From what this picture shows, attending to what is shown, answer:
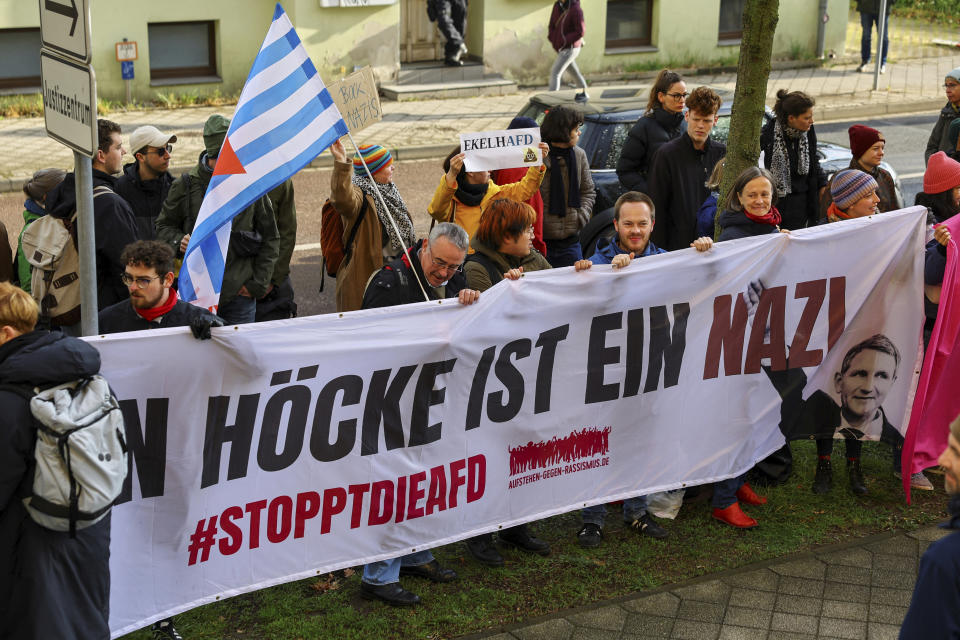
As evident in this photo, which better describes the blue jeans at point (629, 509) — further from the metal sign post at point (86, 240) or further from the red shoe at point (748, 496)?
the metal sign post at point (86, 240)

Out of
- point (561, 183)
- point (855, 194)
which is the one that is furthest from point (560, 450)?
point (561, 183)

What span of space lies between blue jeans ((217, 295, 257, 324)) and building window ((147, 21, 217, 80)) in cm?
1249

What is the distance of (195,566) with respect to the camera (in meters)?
4.92

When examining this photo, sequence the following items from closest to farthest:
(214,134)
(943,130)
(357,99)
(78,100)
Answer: (78,100) → (357,99) → (214,134) → (943,130)

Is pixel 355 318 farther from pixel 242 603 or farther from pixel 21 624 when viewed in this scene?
pixel 21 624

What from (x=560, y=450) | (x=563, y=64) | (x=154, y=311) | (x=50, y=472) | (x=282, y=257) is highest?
(x=563, y=64)

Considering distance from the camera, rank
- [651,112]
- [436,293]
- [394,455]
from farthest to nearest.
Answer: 1. [651,112]
2. [436,293]
3. [394,455]

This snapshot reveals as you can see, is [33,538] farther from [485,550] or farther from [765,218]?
[765,218]

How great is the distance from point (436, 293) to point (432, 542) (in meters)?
1.17

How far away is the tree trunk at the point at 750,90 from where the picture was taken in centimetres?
773

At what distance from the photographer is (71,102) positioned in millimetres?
4988

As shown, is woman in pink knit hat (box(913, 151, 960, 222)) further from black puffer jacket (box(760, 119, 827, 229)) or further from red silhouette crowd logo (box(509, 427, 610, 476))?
red silhouette crowd logo (box(509, 427, 610, 476))

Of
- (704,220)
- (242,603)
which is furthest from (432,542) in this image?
(704,220)

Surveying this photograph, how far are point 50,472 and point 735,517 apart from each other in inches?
141
